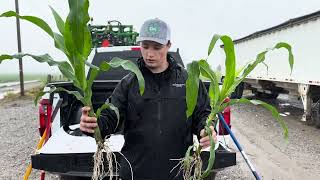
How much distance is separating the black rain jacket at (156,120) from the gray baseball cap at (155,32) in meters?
0.21

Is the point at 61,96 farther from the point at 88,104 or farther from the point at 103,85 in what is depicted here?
the point at 88,104

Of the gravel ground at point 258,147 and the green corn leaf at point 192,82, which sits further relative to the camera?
the gravel ground at point 258,147

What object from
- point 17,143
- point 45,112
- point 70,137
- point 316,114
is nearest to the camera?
point 70,137

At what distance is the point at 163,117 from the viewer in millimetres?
2686

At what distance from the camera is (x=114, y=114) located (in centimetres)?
264

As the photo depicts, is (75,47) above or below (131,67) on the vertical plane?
above

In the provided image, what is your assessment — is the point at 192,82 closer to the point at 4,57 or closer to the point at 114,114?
the point at 114,114

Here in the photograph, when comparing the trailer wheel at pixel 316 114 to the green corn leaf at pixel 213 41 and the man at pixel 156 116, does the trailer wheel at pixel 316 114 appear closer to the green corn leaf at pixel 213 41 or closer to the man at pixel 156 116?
→ the man at pixel 156 116

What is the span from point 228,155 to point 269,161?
344 centimetres

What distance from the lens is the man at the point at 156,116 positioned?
105 inches

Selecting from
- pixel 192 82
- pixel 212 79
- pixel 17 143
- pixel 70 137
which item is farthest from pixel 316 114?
pixel 192 82

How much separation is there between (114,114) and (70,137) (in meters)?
2.02

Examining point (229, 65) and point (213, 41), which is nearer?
point (213, 41)

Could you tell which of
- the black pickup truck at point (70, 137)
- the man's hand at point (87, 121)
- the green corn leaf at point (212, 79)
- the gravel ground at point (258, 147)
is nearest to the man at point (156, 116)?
the green corn leaf at point (212, 79)
